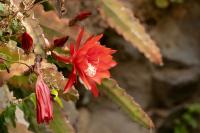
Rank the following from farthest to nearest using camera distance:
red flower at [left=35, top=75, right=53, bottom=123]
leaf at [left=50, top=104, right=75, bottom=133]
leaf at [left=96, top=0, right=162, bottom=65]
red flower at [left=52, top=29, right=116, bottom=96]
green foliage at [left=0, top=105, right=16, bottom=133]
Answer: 1. leaf at [left=96, top=0, right=162, bottom=65]
2. leaf at [left=50, top=104, right=75, bottom=133]
3. green foliage at [left=0, top=105, right=16, bottom=133]
4. red flower at [left=52, top=29, right=116, bottom=96]
5. red flower at [left=35, top=75, right=53, bottom=123]

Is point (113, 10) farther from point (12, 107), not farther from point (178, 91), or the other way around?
point (178, 91)

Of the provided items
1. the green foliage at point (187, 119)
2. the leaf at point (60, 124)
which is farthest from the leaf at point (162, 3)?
the leaf at point (60, 124)

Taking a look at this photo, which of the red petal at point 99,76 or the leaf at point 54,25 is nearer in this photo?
the red petal at point 99,76

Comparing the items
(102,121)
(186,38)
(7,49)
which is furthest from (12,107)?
(186,38)

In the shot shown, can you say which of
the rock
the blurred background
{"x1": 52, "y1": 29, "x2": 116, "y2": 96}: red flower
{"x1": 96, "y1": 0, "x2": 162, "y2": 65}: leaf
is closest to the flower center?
{"x1": 52, "y1": 29, "x2": 116, "y2": 96}: red flower

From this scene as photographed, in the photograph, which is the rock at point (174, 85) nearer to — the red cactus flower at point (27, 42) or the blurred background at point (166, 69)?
the blurred background at point (166, 69)

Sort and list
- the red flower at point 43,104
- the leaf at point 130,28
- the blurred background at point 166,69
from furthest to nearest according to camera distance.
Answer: the blurred background at point 166,69 → the leaf at point 130,28 → the red flower at point 43,104

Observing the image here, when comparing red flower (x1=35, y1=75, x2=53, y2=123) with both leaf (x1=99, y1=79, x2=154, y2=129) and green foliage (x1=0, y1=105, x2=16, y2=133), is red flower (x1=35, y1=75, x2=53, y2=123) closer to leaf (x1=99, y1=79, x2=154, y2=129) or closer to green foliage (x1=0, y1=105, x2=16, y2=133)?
green foliage (x1=0, y1=105, x2=16, y2=133)
